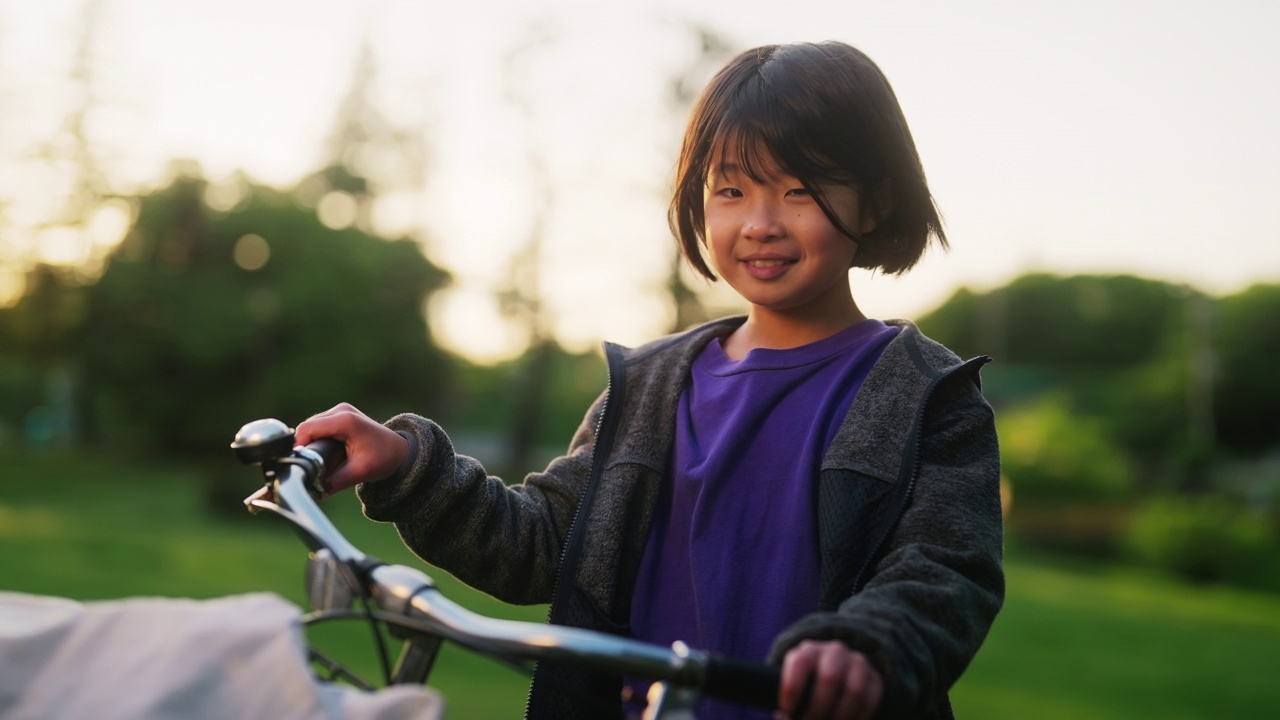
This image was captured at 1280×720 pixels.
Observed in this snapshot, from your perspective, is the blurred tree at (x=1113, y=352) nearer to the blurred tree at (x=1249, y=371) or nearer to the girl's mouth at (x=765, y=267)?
the blurred tree at (x=1249, y=371)

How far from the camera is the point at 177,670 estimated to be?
94cm

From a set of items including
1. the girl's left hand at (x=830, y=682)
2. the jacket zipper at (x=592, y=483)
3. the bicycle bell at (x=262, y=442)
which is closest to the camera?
the girl's left hand at (x=830, y=682)

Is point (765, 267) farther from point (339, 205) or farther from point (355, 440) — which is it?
point (339, 205)

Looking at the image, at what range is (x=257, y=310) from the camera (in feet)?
66.6

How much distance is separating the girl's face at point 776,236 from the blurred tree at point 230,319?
18.8 m

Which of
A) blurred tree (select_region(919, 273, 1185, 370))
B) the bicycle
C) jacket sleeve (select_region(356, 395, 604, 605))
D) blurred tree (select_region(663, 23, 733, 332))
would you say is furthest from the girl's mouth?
blurred tree (select_region(919, 273, 1185, 370))

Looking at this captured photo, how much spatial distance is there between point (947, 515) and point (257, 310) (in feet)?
66.2

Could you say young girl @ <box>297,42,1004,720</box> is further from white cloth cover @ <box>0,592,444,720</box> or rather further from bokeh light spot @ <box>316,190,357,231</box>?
bokeh light spot @ <box>316,190,357,231</box>

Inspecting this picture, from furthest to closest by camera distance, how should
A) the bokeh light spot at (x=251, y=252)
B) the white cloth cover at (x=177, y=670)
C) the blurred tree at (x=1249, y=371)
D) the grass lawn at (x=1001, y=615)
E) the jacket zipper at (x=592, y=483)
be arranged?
the blurred tree at (x=1249, y=371) → the bokeh light spot at (x=251, y=252) → the grass lawn at (x=1001, y=615) → the jacket zipper at (x=592, y=483) → the white cloth cover at (x=177, y=670)

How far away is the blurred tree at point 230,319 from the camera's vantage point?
20.1m

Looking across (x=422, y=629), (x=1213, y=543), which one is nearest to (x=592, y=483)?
(x=422, y=629)

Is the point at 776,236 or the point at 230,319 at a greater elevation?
the point at 776,236

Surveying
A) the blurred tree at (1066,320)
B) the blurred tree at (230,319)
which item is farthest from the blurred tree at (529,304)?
the blurred tree at (1066,320)

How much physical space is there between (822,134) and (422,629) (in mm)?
920
